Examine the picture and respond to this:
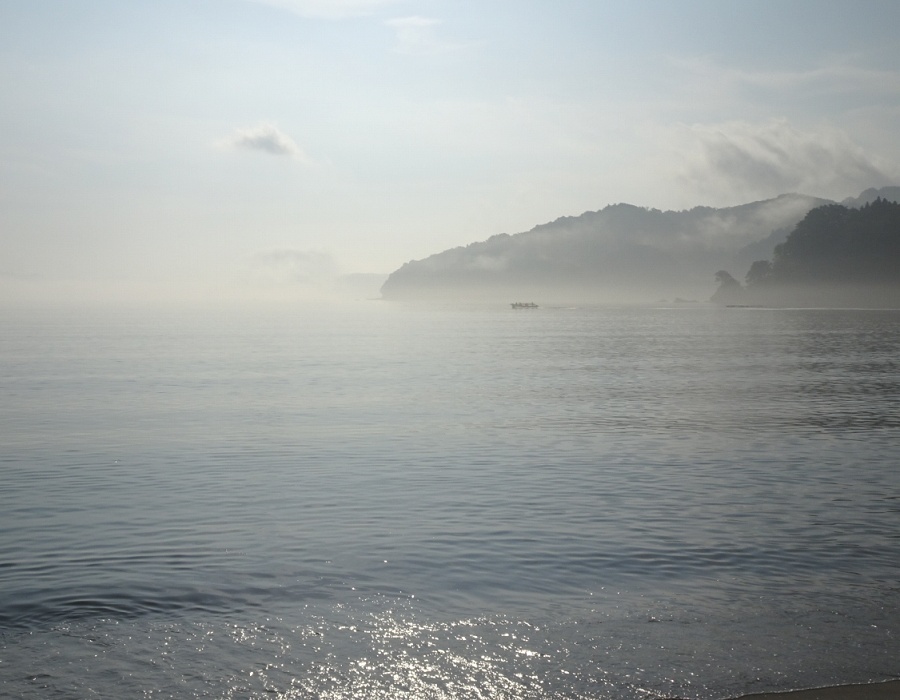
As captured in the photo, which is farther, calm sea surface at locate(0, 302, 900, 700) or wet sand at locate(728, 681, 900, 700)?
calm sea surface at locate(0, 302, 900, 700)

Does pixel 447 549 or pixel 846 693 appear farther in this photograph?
pixel 447 549

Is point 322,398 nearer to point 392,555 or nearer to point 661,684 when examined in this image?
point 392,555

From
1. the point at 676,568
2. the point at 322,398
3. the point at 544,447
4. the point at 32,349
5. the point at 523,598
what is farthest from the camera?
the point at 32,349

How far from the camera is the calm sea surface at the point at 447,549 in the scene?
11375 mm

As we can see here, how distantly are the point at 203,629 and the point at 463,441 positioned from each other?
18.5 meters

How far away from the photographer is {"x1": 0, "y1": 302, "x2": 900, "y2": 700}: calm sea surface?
37.3 feet

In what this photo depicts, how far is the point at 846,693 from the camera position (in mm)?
10367

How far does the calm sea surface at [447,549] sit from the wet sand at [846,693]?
0.26 metres

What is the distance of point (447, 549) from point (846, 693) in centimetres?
806

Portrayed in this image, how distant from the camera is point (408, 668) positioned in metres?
11.4

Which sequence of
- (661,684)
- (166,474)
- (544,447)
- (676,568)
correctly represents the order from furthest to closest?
(544,447), (166,474), (676,568), (661,684)

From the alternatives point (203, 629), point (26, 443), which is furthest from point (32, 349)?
point (203, 629)

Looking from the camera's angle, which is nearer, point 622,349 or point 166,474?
point 166,474

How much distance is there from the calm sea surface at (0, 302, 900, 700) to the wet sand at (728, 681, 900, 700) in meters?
0.26
